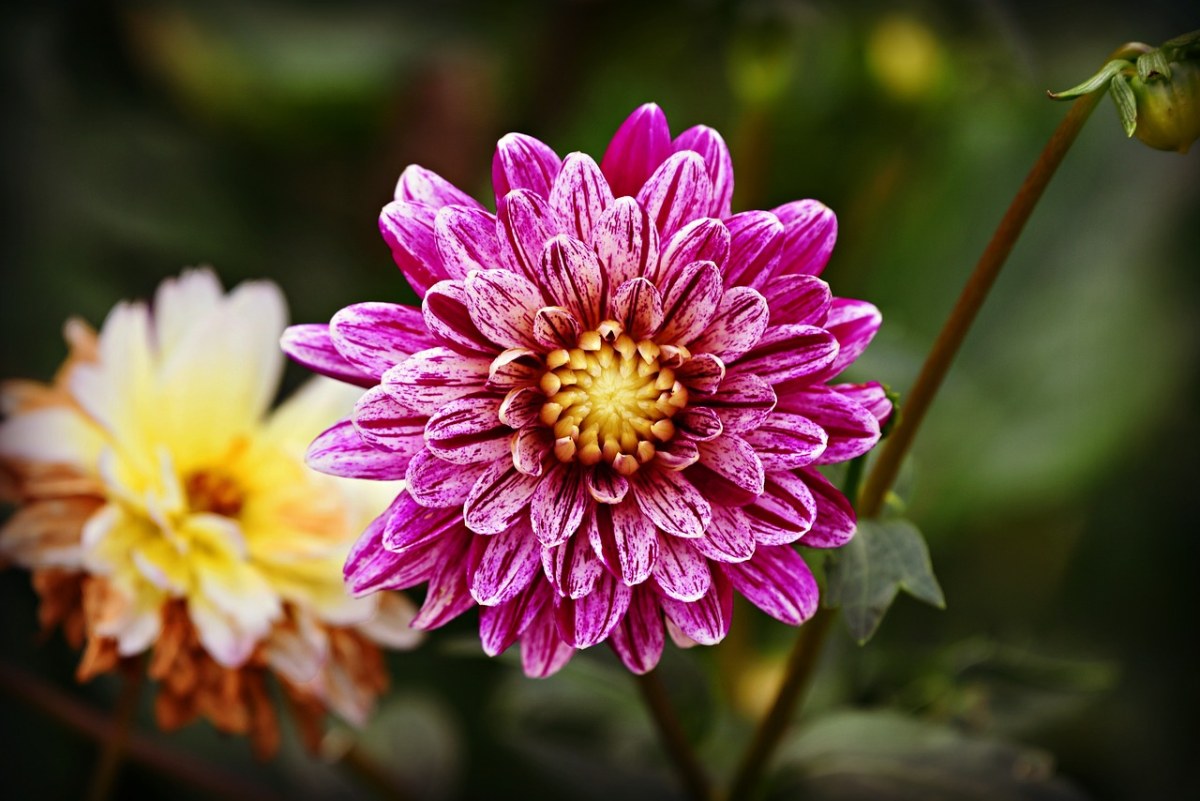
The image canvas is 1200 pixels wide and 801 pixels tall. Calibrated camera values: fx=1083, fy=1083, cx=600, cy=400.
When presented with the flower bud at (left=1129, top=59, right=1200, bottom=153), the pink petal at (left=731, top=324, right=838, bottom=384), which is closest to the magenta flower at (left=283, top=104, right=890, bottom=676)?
the pink petal at (left=731, top=324, right=838, bottom=384)

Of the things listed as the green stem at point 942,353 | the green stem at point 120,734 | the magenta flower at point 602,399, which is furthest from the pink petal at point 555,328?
the green stem at point 120,734

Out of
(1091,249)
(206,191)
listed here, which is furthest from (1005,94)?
(206,191)

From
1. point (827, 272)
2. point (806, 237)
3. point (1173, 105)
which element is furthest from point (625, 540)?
point (827, 272)

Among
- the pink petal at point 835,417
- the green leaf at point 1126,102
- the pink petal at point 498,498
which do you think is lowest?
the pink petal at point 498,498

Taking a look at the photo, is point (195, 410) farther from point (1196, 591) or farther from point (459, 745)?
point (1196, 591)

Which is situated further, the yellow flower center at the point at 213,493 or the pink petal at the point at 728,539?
the yellow flower center at the point at 213,493

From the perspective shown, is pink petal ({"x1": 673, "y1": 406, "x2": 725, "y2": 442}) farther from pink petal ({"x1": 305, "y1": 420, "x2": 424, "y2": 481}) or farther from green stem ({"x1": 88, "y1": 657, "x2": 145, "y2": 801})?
green stem ({"x1": 88, "y1": 657, "x2": 145, "y2": 801})

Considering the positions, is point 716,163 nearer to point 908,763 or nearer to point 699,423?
point 699,423

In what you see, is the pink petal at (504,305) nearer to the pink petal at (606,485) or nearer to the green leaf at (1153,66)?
the pink petal at (606,485)
